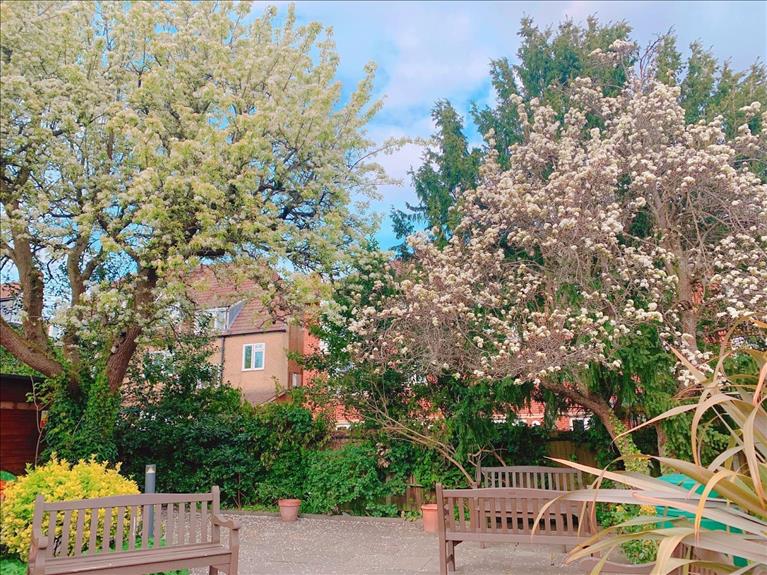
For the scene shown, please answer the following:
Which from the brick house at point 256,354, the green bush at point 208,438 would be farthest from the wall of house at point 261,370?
the green bush at point 208,438

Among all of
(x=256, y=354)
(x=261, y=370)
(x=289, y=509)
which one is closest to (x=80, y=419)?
(x=289, y=509)

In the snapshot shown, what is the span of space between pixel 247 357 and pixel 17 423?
14.9 meters

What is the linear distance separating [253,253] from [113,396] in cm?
350

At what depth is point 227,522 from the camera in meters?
5.32

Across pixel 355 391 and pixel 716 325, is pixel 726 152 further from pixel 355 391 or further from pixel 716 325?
pixel 355 391

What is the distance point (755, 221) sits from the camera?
320 inches

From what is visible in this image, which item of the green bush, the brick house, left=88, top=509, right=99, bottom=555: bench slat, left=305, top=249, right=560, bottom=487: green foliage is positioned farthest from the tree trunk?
the brick house

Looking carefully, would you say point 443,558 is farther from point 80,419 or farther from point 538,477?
point 80,419

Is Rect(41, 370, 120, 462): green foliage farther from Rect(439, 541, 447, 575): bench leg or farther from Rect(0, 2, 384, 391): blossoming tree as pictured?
Rect(439, 541, 447, 575): bench leg

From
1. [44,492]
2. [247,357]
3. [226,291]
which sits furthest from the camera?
[247,357]

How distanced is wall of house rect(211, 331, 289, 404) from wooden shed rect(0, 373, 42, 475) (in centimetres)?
1357

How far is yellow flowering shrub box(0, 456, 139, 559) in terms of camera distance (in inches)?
214

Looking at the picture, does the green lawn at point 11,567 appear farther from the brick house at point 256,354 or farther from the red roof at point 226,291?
the brick house at point 256,354

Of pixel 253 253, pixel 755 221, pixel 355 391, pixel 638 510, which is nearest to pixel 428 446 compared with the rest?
pixel 355 391
